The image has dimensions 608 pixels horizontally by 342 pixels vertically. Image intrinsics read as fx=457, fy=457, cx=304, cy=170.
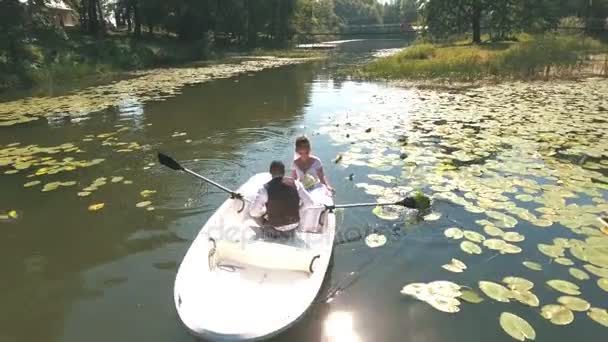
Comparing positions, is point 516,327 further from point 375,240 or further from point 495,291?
point 375,240

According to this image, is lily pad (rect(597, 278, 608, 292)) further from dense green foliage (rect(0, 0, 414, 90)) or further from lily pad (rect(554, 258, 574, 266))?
dense green foliage (rect(0, 0, 414, 90))

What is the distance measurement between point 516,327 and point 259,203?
8.88 ft

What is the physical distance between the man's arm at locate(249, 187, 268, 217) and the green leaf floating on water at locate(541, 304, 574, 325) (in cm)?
289

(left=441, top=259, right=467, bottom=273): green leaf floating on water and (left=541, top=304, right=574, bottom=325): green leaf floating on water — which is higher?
(left=441, top=259, right=467, bottom=273): green leaf floating on water

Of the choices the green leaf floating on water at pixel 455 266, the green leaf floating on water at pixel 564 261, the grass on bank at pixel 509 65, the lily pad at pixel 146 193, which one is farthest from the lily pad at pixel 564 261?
the grass on bank at pixel 509 65

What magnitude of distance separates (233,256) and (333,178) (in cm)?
373

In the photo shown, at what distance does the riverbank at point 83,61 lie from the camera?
2097cm

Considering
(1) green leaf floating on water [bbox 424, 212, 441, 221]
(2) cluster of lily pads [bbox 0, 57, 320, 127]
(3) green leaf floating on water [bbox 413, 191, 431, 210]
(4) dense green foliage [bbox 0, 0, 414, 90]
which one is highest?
(4) dense green foliage [bbox 0, 0, 414, 90]

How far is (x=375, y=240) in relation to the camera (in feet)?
18.8

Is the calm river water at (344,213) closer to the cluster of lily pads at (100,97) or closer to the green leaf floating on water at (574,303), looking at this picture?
the green leaf floating on water at (574,303)

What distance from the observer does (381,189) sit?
7.31 metres

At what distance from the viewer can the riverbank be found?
21.0 m

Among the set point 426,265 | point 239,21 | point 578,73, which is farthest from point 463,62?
point 239,21

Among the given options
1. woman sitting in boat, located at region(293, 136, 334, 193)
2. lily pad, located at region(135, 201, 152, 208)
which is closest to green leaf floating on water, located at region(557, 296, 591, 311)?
woman sitting in boat, located at region(293, 136, 334, 193)
